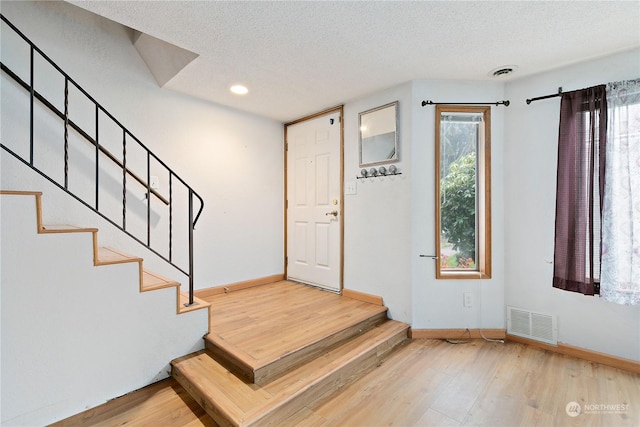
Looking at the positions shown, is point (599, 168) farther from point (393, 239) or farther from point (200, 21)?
point (200, 21)

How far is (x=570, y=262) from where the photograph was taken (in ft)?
7.33

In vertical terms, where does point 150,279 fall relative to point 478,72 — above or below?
below

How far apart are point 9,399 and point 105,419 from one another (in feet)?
1.53

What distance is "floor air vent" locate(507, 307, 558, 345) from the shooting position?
2.39 meters

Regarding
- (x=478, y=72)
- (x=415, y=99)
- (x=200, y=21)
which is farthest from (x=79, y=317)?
(x=478, y=72)

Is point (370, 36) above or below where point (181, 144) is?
above

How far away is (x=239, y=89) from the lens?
2787 millimetres

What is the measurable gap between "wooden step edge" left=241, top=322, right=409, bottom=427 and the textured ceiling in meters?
2.27

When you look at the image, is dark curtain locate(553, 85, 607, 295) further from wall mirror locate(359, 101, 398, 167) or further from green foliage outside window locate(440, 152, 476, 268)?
wall mirror locate(359, 101, 398, 167)

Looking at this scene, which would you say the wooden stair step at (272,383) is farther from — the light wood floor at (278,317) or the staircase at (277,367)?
the light wood floor at (278,317)

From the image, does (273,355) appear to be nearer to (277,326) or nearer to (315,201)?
(277,326)

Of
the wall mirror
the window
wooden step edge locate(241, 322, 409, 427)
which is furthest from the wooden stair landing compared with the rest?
the wall mirror

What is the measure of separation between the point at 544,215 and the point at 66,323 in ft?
11.7

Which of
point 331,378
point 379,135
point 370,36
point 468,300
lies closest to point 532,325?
point 468,300
